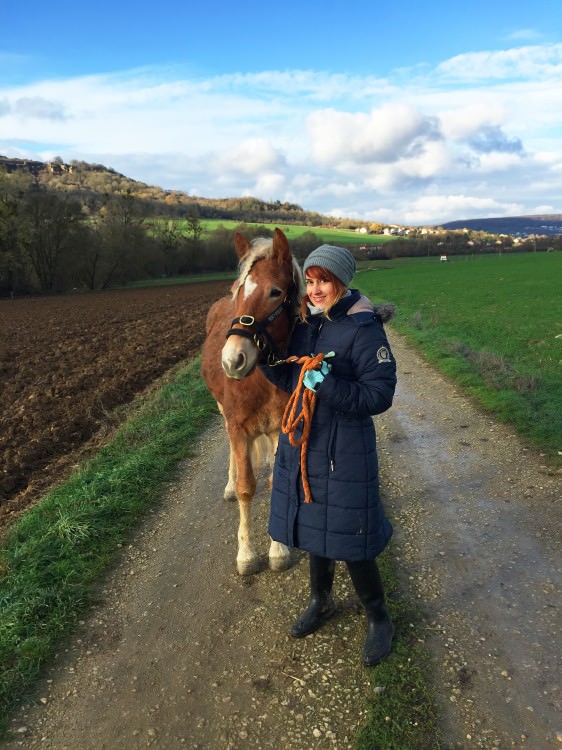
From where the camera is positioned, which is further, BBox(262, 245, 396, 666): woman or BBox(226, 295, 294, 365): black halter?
BBox(226, 295, 294, 365): black halter

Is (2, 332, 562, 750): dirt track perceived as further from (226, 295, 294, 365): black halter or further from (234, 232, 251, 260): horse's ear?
(234, 232, 251, 260): horse's ear

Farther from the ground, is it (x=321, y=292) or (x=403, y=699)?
(x=321, y=292)

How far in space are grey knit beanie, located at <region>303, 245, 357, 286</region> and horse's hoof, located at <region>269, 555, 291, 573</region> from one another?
2.58 meters

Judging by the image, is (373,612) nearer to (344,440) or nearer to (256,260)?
(344,440)

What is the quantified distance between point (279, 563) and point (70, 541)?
211cm

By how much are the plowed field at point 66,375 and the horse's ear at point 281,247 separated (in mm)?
5195

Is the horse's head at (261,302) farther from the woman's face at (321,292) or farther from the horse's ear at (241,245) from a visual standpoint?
the woman's face at (321,292)

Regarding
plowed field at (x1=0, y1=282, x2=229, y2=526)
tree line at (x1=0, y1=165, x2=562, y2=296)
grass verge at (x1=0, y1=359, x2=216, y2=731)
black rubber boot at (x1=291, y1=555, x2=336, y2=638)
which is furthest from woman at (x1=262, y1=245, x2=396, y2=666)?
tree line at (x1=0, y1=165, x2=562, y2=296)

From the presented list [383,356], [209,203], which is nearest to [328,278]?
[383,356]

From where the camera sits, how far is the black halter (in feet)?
10.4

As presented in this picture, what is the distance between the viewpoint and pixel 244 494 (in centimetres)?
440

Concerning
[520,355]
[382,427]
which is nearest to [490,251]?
[520,355]

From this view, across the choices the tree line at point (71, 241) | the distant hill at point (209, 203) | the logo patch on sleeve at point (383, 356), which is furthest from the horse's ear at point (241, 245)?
the distant hill at point (209, 203)

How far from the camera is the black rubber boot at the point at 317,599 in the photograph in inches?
138
